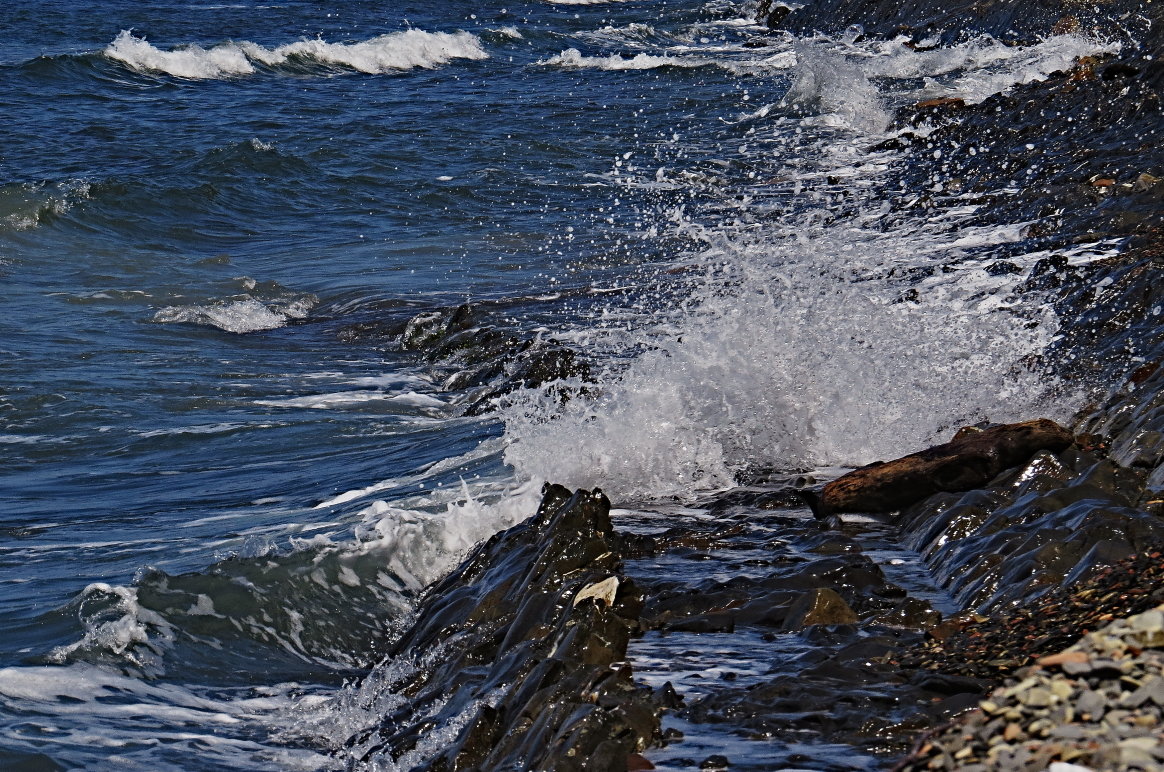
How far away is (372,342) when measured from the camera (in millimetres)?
11703

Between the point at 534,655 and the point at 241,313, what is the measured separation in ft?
28.9

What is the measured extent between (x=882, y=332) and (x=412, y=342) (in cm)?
429

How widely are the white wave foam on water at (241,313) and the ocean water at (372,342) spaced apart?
39 millimetres

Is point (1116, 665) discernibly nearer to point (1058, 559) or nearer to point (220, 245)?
point (1058, 559)

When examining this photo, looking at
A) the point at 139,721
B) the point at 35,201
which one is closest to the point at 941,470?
the point at 139,721

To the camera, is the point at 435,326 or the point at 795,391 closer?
the point at 795,391

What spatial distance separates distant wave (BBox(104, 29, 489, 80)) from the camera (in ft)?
90.5

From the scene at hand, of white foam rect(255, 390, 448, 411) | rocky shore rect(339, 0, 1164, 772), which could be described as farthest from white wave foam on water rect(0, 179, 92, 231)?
rocky shore rect(339, 0, 1164, 772)

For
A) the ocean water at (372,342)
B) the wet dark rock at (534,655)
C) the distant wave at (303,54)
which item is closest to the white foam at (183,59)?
the distant wave at (303,54)

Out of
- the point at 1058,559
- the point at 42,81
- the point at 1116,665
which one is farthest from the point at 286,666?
the point at 42,81

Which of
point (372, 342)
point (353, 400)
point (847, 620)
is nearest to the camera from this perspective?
point (847, 620)

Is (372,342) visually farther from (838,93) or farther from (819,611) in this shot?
(838,93)

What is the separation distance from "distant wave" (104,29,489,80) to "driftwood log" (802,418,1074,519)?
2405cm

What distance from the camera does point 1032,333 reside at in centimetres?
819
